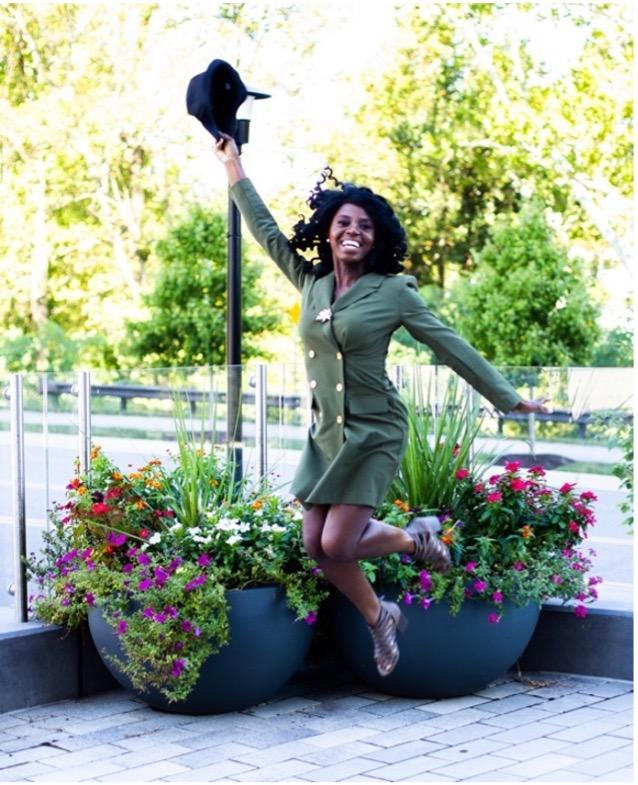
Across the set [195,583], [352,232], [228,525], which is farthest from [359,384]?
[195,583]

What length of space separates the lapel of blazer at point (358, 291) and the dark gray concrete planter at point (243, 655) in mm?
1113

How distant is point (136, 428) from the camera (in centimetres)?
802

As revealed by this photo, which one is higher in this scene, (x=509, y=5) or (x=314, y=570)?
(x=509, y=5)

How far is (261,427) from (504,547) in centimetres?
131

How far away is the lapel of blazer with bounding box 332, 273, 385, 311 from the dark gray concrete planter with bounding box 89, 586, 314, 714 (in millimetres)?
1113

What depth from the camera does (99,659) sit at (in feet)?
16.4

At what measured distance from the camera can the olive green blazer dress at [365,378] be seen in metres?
4.28

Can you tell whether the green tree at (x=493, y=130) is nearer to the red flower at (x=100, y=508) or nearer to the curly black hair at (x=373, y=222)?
the curly black hair at (x=373, y=222)

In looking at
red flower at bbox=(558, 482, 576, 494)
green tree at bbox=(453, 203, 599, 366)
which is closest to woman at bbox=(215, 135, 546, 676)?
red flower at bbox=(558, 482, 576, 494)

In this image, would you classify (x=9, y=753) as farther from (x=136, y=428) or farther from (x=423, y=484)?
(x=136, y=428)

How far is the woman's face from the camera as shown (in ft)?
14.2

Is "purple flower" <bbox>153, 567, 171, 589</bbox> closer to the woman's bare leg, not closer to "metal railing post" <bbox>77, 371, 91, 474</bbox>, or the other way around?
the woman's bare leg

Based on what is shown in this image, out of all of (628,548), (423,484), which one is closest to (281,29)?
(628,548)

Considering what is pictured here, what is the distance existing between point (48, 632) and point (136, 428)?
3.28 meters
